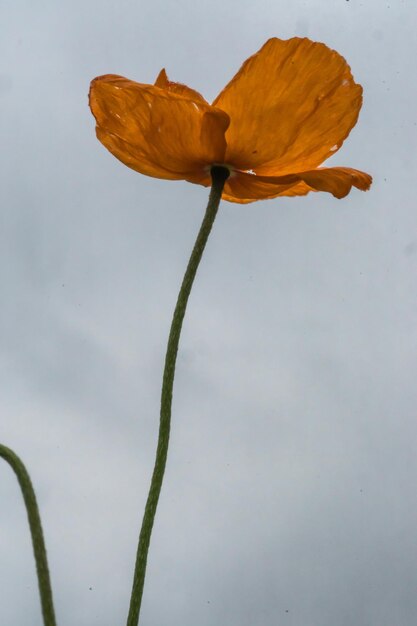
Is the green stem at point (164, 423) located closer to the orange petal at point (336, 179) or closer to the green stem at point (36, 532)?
the green stem at point (36, 532)

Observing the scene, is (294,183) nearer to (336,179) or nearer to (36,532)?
(336,179)

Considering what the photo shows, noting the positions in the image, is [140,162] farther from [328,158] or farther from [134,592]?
[134,592]

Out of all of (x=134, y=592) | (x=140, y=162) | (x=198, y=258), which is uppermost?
(x=140, y=162)

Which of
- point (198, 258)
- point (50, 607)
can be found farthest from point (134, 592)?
point (198, 258)

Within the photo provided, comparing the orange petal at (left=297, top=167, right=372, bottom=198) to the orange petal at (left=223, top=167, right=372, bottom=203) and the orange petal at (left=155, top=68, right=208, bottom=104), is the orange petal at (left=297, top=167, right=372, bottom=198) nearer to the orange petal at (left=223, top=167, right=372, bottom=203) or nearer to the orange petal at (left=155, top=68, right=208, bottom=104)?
the orange petal at (left=223, top=167, right=372, bottom=203)

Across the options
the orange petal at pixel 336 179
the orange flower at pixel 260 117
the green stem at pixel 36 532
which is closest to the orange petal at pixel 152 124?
the orange flower at pixel 260 117

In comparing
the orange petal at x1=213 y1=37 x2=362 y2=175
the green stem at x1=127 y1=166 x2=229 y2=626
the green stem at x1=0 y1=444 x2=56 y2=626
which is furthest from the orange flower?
the green stem at x1=0 y1=444 x2=56 y2=626
